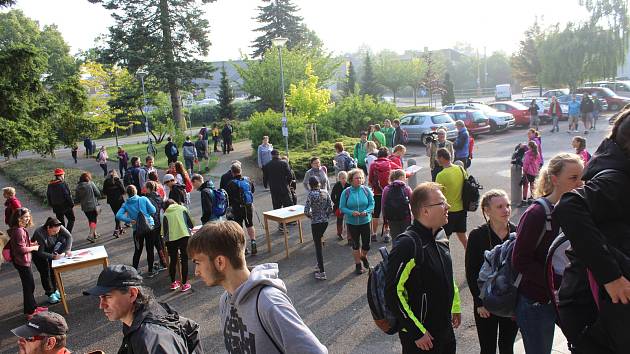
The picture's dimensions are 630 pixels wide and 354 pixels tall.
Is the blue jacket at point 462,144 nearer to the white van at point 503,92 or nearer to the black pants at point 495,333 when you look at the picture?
the black pants at point 495,333

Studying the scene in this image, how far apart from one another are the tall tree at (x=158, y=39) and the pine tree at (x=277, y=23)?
11.1 m

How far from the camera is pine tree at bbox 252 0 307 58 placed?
44625 millimetres

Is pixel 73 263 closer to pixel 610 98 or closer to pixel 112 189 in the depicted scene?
pixel 112 189

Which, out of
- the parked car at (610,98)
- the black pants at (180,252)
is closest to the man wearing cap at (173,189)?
the black pants at (180,252)

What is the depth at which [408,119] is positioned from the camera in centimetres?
2542

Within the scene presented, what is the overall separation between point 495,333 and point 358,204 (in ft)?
12.2

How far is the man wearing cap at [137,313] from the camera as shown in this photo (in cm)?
274

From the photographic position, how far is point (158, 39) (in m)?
33.2

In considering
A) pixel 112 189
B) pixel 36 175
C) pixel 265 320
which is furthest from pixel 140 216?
pixel 36 175

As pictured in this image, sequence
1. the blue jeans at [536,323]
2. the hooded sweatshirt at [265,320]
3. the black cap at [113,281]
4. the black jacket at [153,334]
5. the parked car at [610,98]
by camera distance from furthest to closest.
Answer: the parked car at [610,98], the blue jeans at [536,323], the black cap at [113,281], the black jacket at [153,334], the hooded sweatshirt at [265,320]

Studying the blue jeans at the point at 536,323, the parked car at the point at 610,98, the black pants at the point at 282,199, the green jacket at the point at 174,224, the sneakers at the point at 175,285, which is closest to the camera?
the blue jeans at the point at 536,323

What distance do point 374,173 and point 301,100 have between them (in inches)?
543

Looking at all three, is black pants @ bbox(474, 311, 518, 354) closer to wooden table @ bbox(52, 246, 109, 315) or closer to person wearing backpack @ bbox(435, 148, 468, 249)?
person wearing backpack @ bbox(435, 148, 468, 249)

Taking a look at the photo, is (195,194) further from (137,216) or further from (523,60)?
(523,60)
